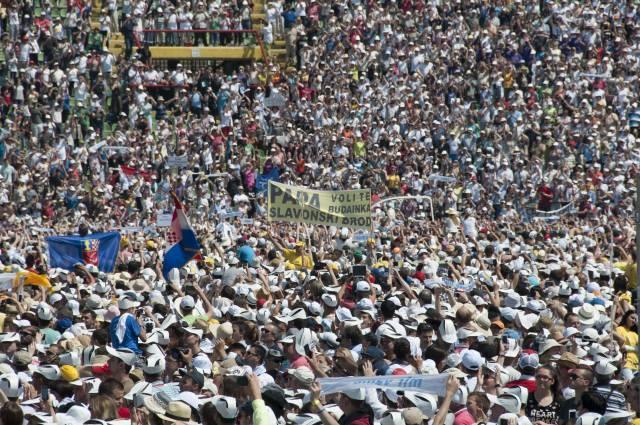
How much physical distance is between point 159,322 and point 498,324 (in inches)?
108

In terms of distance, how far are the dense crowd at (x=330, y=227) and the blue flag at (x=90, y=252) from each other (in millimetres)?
475

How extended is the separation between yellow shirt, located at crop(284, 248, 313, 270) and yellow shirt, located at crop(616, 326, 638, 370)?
7197 millimetres

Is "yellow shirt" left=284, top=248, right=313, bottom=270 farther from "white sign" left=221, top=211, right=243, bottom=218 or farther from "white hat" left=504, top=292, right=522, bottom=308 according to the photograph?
"white sign" left=221, top=211, right=243, bottom=218

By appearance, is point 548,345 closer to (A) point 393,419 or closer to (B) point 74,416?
(A) point 393,419

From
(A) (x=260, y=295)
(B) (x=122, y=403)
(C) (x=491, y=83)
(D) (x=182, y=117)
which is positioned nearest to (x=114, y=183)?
(D) (x=182, y=117)

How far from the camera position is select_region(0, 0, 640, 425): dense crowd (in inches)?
424

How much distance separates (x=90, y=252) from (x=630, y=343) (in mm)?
10357

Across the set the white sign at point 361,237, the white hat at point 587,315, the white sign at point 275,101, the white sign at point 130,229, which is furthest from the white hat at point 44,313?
the white sign at point 275,101

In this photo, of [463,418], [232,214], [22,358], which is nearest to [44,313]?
[22,358]

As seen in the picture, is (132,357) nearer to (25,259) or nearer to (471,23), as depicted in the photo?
(25,259)

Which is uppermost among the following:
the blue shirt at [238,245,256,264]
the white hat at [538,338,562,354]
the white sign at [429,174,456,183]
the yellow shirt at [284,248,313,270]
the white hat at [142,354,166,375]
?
the white hat at [142,354,166,375]

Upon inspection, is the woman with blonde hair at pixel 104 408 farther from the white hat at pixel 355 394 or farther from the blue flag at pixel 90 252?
the blue flag at pixel 90 252

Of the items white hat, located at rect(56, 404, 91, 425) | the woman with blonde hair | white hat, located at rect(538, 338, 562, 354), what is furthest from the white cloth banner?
white hat, located at rect(538, 338, 562, 354)

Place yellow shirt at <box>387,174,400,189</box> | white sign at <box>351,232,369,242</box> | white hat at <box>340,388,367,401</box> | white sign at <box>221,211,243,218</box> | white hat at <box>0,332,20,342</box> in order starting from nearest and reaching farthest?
white hat at <box>340,388,367,401</box>
white hat at <box>0,332,20,342</box>
white sign at <box>351,232,369,242</box>
white sign at <box>221,211,243,218</box>
yellow shirt at <box>387,174,400,189</box>
